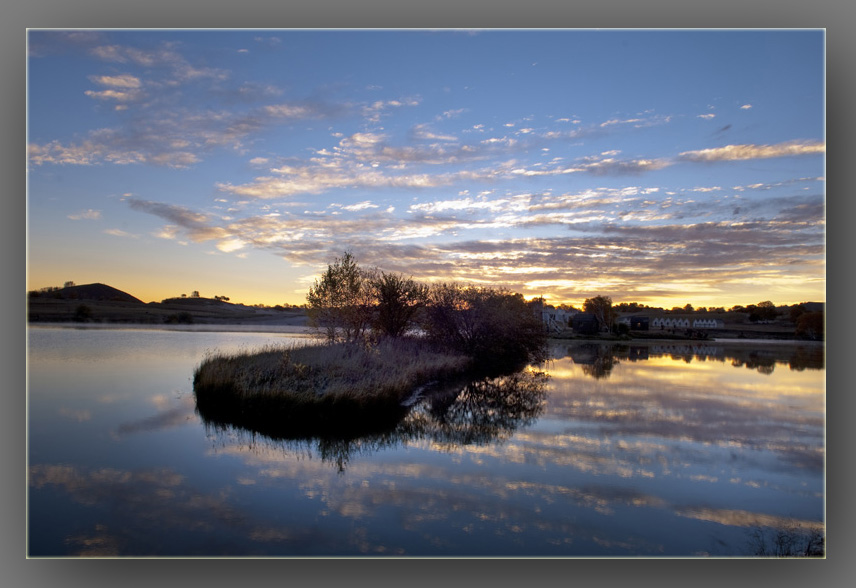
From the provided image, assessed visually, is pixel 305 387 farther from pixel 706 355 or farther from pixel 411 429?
pixel 706 355

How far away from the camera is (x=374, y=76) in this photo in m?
8.45

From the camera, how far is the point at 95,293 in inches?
Answer: 364

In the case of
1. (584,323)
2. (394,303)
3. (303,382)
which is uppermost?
(394,303)

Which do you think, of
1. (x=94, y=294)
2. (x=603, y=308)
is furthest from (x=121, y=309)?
(x=603, y=308)

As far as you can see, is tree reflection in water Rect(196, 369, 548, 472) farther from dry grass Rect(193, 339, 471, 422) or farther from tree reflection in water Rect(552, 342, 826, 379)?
tree reflection in water Rect(552, 342, 826, 379)

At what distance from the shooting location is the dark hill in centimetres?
847

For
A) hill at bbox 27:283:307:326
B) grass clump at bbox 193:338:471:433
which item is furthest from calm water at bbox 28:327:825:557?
grass clump at bbox 193:338:471:433

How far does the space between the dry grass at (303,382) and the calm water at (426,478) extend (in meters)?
1.04

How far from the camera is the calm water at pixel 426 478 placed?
21.3 feet

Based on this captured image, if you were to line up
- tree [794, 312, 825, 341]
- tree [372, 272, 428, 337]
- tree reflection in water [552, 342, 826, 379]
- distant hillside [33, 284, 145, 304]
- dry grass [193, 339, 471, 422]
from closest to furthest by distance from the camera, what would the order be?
tree [794, 312, 825, 341]
distant hillside [33, 284, 145, 304]
tree reflection in water [552, 342, 826, 379]
dry grass [193, 339, 471, 422]
tree [372, 272, 428, 337]

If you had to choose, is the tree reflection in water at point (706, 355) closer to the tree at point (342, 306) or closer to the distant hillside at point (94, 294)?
the tree at point (342, 306)

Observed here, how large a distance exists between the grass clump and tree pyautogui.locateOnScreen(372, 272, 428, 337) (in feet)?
16.7

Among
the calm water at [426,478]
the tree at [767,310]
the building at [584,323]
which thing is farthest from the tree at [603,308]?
the calm water at [426,478]

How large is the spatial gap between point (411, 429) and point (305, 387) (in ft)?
10.6
